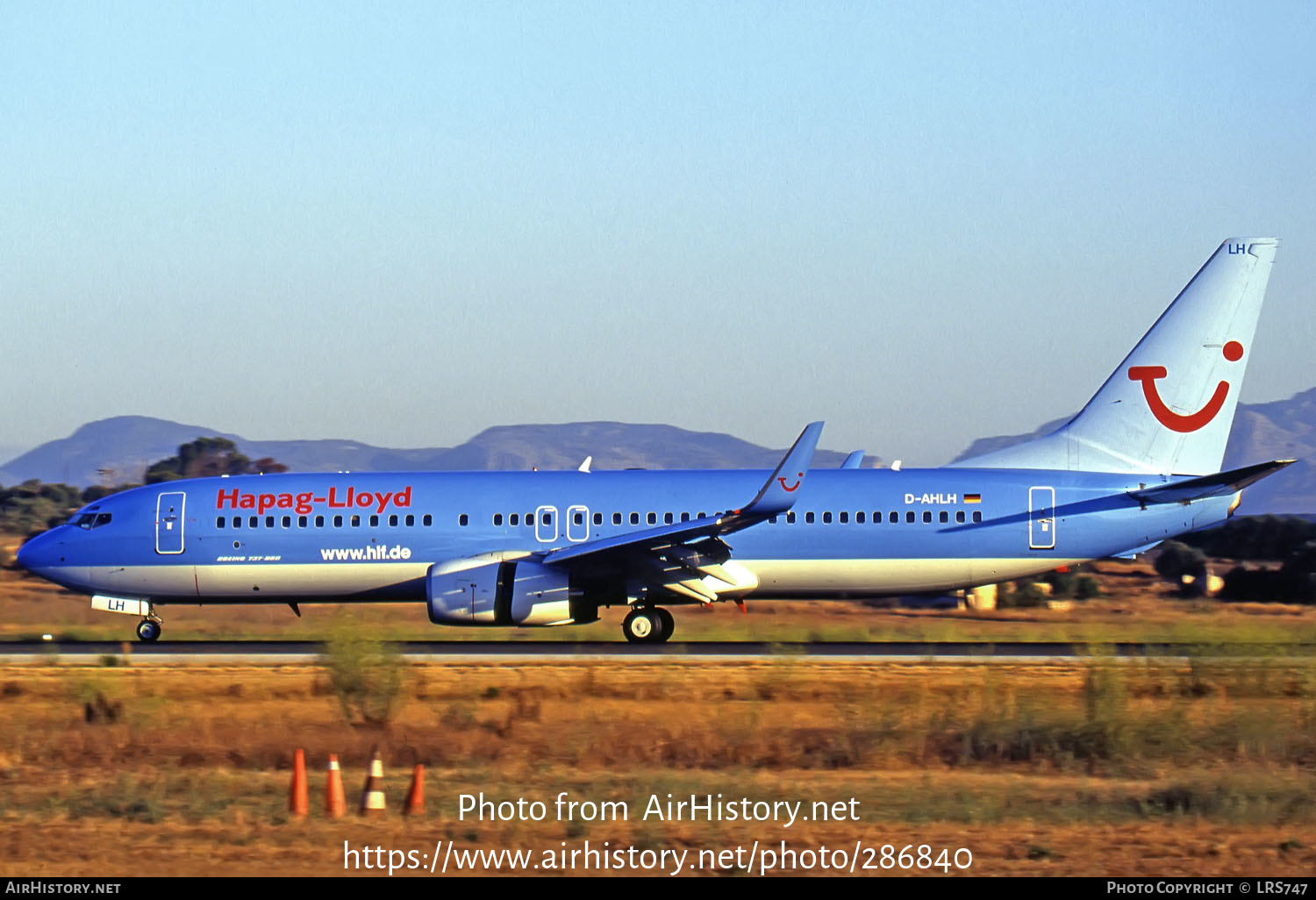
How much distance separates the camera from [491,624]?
26.6 meters

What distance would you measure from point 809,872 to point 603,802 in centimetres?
298

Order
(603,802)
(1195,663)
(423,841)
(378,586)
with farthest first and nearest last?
(378,586)
(1195,663)
(603,802)
(423,841)

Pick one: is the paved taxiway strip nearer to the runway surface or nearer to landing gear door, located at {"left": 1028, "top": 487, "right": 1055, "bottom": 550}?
the runway surface

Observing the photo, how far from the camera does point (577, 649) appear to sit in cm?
2614

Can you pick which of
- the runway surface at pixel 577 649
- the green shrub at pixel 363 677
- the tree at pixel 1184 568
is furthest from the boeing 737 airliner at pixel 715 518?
the tree at pixel 1184 568

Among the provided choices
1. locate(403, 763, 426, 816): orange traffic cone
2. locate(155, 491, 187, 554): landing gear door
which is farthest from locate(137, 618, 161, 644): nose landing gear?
locate(403, 763, 426, 816): orange traffic cone

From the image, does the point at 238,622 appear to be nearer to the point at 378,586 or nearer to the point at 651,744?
the point at 378,586

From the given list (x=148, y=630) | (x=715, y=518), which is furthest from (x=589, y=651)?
(x=148, y=630)

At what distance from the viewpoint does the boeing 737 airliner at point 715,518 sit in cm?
2739

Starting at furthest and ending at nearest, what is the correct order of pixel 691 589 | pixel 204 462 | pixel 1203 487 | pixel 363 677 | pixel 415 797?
pixel 204 462 → pixel 691 589 → pixel 1203 487 → pixel 363 677 → pixel 415 797

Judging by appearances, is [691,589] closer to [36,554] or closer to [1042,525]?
[1042,525]

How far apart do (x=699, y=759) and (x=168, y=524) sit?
51.4 ft

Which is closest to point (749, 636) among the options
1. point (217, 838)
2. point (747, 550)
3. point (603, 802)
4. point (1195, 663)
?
Answer: point (747, 550)

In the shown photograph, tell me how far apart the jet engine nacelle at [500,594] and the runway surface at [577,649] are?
21.9 inches
